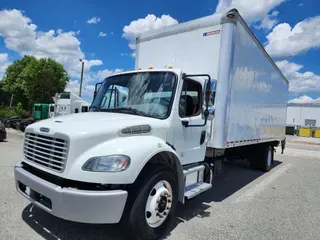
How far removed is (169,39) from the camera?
5.81 meters

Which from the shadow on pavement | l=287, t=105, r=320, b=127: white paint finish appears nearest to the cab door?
the shadow on pavement

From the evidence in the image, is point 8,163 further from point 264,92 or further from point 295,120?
point 295,120

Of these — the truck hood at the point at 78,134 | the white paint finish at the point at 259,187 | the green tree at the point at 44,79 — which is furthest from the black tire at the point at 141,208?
the green tree at the point at 44,79

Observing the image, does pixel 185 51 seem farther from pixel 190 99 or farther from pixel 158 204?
pixel 158 204

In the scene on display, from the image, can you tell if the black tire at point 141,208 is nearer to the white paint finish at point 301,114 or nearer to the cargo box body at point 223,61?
the cargo box body at point 223,61

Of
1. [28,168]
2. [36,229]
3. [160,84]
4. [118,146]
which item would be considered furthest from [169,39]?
[36,229]

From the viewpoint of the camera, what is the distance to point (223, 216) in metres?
4.63

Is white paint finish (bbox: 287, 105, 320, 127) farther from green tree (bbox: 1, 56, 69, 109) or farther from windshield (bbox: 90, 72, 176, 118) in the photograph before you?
windshield (bbox: 90, 72, 176, 118)

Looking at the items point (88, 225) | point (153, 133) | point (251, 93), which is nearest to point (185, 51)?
point (251, 93)

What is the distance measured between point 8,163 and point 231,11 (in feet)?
24.6

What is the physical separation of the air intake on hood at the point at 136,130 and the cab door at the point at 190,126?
0.62 m

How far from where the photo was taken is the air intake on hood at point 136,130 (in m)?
3.37

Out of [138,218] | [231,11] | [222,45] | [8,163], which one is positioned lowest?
[8,163]

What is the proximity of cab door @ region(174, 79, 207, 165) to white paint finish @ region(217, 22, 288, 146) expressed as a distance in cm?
85
